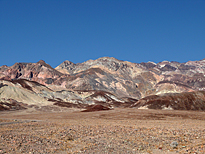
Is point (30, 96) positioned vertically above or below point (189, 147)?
above

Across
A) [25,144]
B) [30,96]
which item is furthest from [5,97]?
[25,144]

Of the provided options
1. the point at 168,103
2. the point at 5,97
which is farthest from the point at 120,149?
the point at 5,97

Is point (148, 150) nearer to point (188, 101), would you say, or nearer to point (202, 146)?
point (202, 146)

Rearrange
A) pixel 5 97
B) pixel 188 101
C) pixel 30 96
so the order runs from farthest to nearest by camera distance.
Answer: pixel 30 96 → pixel 5 97 → pixel 188 101

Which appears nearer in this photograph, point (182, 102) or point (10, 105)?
point (182, 102)

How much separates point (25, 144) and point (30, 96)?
14588 cm

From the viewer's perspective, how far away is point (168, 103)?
97750 mm

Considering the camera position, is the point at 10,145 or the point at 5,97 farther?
the point at 5,97

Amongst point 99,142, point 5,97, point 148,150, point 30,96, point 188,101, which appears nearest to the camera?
point 148,150

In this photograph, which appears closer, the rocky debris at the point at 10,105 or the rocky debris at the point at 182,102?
the rocky debris at the point at 182,102

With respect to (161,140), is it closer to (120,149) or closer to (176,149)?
(176,149)

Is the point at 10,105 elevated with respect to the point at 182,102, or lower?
elevated

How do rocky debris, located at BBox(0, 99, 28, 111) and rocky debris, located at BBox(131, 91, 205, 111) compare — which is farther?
rocky debris, located at BBox(0, 99, 28, 111)

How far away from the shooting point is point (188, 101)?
9600cm
